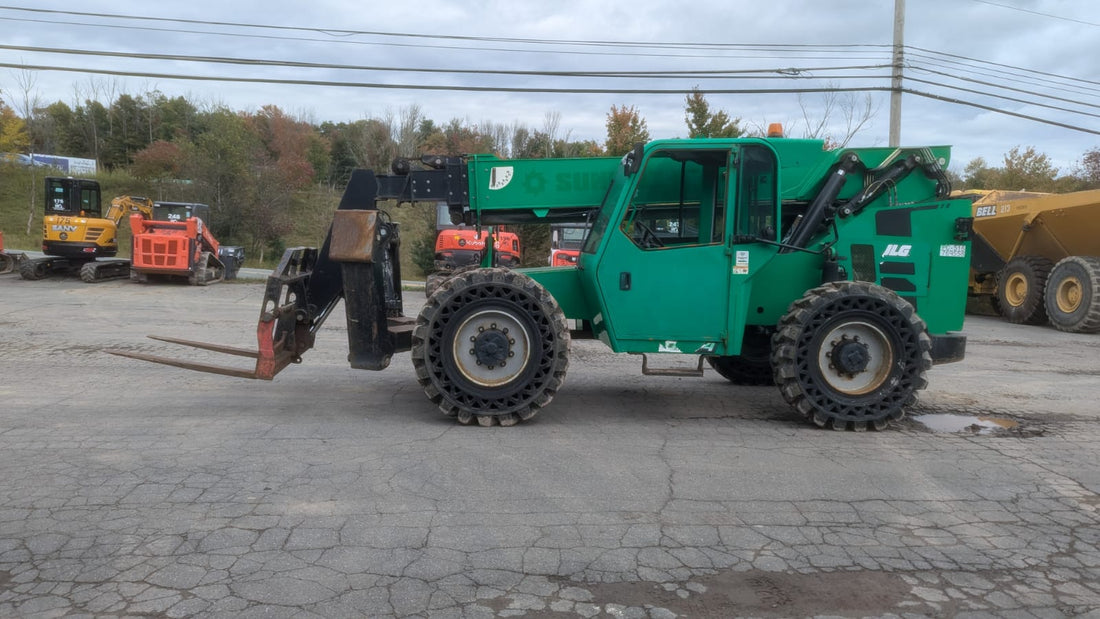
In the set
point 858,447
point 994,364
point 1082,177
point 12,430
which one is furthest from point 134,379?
point 1082,177

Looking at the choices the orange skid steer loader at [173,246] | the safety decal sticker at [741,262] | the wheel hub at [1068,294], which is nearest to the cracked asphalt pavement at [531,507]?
the safety decal sticker at [741,262]

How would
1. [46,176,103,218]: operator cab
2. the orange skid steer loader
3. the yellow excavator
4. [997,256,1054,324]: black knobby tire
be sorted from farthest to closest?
1. [46,176,103,218]: operator cab
2. the yellow excavator
3. the orange skid steer loader
4. [997,256,1054,324]: black knobby tire

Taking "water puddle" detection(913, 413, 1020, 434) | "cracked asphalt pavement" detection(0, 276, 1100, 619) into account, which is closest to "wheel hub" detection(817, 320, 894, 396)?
"cracked asphalt pavement" detection(0, 276, 1100, 619)

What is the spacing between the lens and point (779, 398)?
8062 mm

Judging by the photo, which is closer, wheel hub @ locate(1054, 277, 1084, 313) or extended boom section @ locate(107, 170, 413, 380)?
extended boom section @ locate(107, 170, 413, 380)

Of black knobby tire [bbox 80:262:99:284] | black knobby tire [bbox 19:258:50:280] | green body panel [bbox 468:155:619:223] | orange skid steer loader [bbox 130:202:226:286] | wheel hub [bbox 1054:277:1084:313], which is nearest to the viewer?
green body panel [bbox 468:155:619:223]

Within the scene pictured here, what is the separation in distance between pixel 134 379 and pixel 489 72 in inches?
563

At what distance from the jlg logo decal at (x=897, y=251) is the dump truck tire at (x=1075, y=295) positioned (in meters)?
11.2

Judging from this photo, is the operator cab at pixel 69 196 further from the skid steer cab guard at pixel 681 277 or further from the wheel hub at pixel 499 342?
the wheel hub at pixel 499 342

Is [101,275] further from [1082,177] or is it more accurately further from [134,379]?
[1082,177]

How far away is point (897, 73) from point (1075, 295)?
7867mm

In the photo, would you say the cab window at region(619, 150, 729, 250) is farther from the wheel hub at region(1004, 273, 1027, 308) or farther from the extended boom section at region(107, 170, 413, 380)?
the wheel hub at region(1004, 273, 1027, 308)

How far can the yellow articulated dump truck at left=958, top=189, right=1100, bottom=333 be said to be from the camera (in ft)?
51.7

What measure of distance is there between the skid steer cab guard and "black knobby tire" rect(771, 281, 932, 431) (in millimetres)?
14
